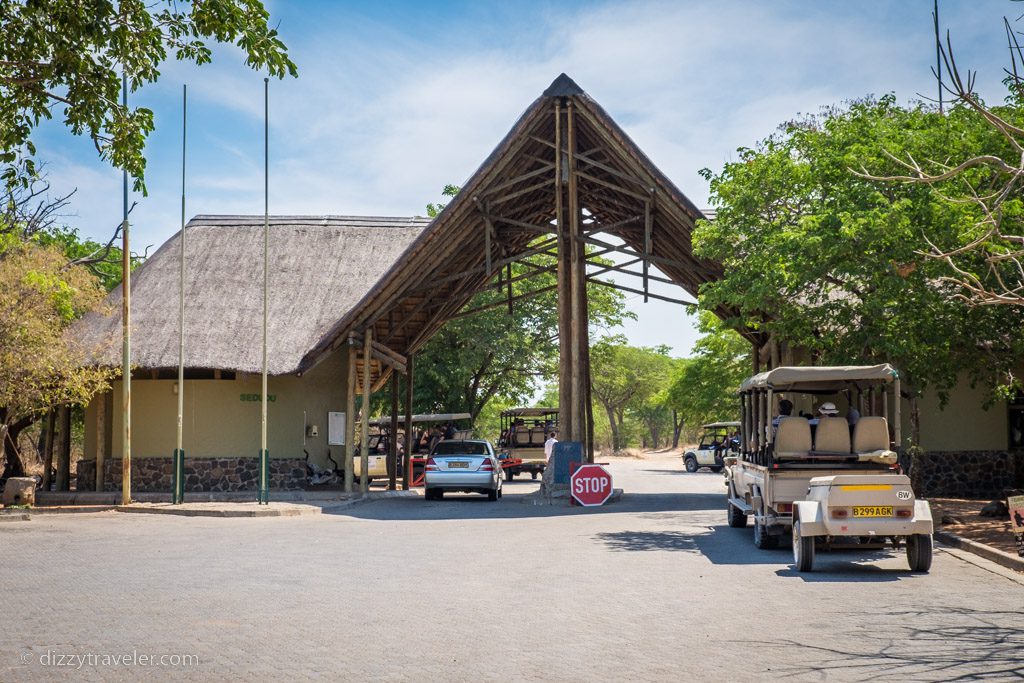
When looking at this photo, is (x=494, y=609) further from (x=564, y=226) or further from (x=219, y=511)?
(x=564, y=226)

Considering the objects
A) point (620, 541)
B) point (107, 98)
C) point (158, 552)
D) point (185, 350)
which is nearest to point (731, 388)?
point (185, 350)

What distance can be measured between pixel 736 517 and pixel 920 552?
5524mm

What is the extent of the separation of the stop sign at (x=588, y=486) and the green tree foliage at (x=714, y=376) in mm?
24719

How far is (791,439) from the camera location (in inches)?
532

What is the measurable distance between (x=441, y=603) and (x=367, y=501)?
15948 mm

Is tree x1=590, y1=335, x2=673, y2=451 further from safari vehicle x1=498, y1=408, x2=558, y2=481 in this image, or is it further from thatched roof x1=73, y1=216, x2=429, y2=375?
thatched roof x1=73, y1=216, x2=429, y2=375

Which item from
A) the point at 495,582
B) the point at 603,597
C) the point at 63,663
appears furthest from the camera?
the point at 495,582

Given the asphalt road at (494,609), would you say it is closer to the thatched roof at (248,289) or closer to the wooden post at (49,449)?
the thatched roof at (248,289)

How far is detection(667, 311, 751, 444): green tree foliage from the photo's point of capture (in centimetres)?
4966

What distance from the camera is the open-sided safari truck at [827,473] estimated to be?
459 inches

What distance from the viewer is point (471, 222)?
26.7 meters

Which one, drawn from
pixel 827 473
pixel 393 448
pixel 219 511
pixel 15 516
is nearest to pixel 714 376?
pixel 393 448

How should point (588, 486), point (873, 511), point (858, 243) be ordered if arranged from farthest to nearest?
point (588, 486) → point (858, 243) → point (873, 511)

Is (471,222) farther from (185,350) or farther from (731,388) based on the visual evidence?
(731,388)
